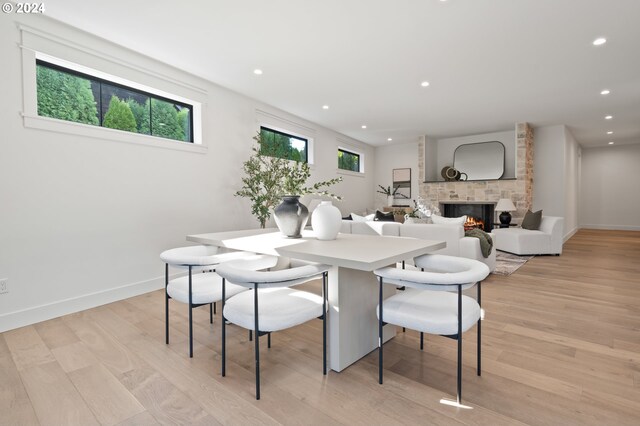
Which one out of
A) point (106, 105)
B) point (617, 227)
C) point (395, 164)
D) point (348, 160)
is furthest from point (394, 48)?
point (617, 227)

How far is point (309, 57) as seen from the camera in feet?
11.8

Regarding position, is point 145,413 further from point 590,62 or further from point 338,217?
point 590,62

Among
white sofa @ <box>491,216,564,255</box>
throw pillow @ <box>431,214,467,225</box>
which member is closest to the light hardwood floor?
throw pillow @ <box>431,214,467,225</box>

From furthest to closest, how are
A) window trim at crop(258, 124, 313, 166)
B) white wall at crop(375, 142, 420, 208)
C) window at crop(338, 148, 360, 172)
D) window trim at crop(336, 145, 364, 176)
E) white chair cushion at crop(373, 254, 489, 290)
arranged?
white wall at crop(375, 142, 420, 208) → window at crop(338, 148, 360, 172) → window trim at crop(336, 145, 364, 176) → window trim at crop(258, 124, 313, 166) → white chair cushion at crop(373, 254, 489, 290)

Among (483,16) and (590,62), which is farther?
(590,62)

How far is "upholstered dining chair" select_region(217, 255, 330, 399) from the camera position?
1560 mm

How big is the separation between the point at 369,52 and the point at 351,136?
432 cm

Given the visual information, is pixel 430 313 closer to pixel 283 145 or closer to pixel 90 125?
pixel 90 125

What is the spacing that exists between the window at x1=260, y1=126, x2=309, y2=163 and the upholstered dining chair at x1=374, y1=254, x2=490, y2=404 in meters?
3.73

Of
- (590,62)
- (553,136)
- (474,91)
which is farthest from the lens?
(553,136)

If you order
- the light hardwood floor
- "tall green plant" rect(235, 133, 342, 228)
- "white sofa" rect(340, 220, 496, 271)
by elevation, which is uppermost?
"tall green plant" rect(235, 133, 342, 228)

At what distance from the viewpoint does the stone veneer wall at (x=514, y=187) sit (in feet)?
22.0

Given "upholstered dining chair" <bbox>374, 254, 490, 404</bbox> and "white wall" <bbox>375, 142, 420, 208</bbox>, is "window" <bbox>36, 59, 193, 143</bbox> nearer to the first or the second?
"upholstered dining chair" <bbox>374, 254, 490, 404</bbox>

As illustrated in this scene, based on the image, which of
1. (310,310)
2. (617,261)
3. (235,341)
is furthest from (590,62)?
(235,341)
